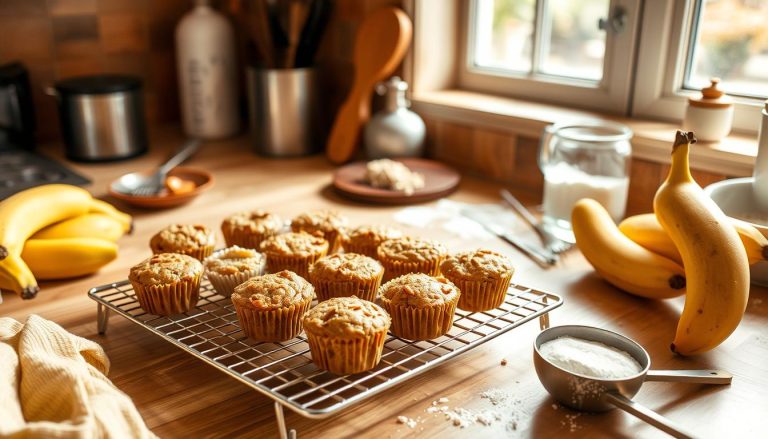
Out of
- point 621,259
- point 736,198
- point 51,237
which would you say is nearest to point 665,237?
point 621,259

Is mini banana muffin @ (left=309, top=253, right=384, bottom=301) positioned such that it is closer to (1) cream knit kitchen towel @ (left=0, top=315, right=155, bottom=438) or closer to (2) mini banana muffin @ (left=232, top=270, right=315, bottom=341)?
(2) mini banana muffin @ (left=232, top=270, right=315, bottom=341)

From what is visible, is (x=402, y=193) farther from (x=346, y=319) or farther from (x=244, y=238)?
(x=346, y=319)

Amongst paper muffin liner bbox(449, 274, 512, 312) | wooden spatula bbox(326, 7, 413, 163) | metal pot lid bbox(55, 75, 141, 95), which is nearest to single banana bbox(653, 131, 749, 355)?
paper muffin liner bbox(449, 274, 512, 312)

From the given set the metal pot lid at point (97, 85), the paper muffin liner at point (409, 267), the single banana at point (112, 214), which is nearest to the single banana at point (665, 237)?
the paper muffin liner at point (409, 267)

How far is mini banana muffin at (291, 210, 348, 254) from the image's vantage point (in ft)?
3.91

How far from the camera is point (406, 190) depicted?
4.89 ft

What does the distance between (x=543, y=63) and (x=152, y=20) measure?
1147 mm

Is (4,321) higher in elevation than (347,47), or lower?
lower

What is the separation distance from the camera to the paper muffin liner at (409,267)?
1.04 m

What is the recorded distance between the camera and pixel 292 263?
1.07m

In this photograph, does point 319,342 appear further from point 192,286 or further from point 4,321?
point 4,321

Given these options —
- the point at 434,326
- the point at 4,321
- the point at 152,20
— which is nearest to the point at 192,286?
the point at 4,321

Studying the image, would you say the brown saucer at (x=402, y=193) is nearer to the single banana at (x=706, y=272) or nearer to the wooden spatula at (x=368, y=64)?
the wooden spatula at (x=368, y=64)

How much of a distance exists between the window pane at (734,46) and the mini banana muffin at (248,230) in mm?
900
